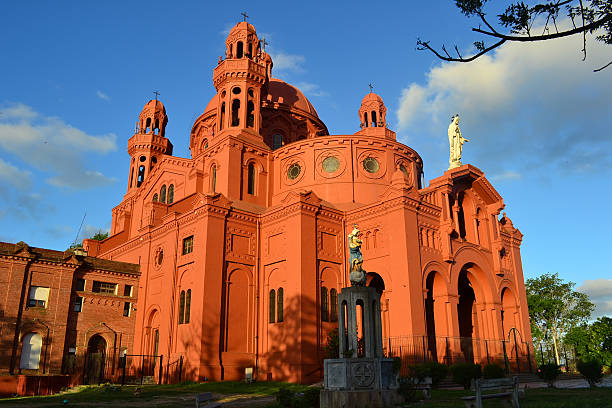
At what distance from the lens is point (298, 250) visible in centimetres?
2667

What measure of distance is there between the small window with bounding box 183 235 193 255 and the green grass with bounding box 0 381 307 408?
796cm

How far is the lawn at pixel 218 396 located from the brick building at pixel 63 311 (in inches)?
195

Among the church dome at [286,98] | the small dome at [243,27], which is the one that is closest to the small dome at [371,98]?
the church dome at [286,98]

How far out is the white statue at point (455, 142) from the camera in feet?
102

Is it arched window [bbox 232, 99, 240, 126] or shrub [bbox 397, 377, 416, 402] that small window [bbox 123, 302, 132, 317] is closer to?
arched window [bbox 232, 99, 240, 126]

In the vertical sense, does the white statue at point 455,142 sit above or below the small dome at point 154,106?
below

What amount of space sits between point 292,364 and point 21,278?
16.9 metres

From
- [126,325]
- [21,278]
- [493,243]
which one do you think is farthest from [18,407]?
[493,243]

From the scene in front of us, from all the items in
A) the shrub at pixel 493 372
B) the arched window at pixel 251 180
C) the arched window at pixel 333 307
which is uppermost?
the arched window at pixel 251 180

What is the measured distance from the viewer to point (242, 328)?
27.6 metres

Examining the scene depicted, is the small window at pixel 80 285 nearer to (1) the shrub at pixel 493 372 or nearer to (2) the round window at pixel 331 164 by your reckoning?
(2) the round window at pixel 331 164

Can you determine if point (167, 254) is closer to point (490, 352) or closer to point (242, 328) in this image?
point (242, 328)

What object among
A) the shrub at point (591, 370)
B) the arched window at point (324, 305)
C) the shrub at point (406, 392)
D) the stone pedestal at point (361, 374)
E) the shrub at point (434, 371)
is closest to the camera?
the stone pedestal at point (361, 374)

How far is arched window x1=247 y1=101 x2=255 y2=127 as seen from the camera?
113 feet
